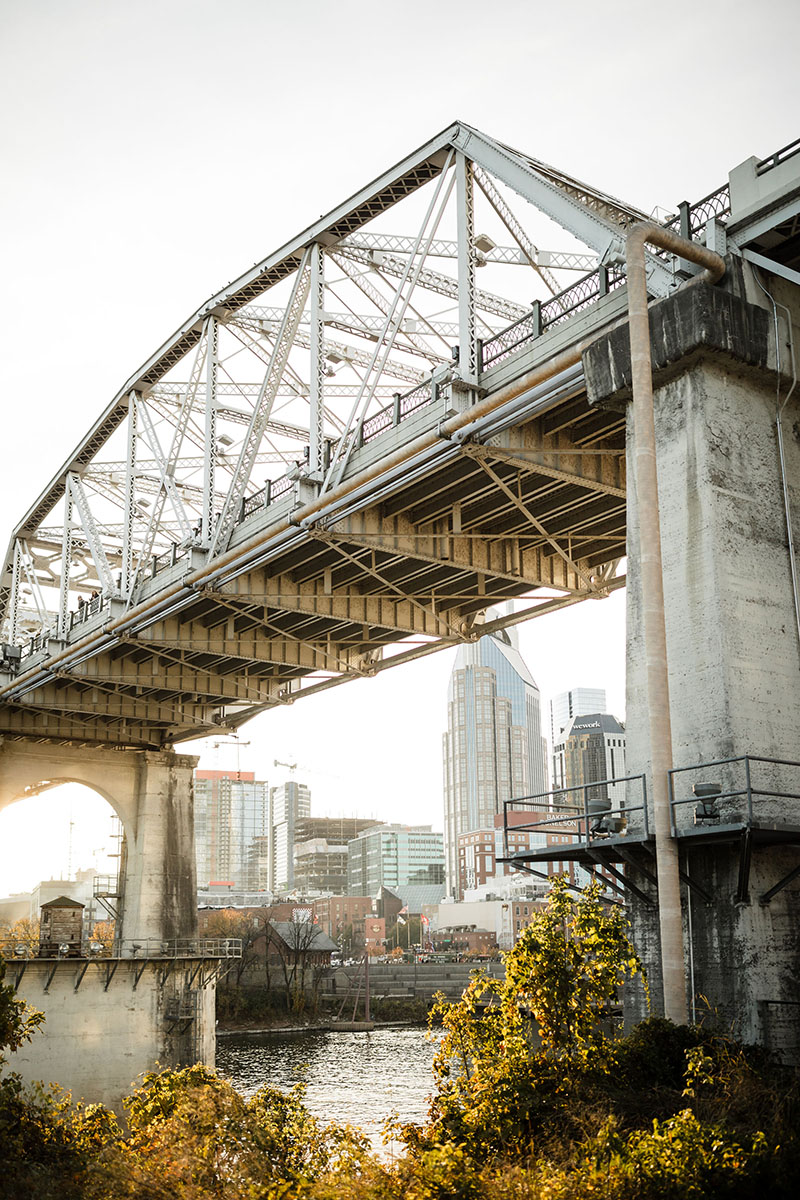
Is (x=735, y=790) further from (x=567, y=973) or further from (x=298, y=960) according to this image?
(x=298, y=960)

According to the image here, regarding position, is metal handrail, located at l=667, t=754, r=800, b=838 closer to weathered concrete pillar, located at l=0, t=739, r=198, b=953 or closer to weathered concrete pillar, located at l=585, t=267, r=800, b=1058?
weathered concrete pillar, located at l=585, t=267, r=800, b=1058

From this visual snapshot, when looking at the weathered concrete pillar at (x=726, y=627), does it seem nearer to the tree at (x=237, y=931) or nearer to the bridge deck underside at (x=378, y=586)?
the bridge deck underside at (x=378, y=586)

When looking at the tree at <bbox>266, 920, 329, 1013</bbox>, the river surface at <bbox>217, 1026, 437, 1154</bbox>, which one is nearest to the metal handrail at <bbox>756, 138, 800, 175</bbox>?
the river surface at <bbox>217, 1026, 437, 1154</bbox>

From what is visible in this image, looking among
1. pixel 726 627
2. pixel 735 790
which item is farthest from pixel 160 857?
pixel 735 790

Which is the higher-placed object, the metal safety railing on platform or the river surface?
the metal safety railing on platform

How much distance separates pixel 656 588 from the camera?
758 inches

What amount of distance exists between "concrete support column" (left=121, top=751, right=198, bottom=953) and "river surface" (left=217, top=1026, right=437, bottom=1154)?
945cm

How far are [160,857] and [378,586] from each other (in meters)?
27.6

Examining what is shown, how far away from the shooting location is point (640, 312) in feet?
67.3

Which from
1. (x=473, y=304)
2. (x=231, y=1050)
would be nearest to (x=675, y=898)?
(x=473, y=304)

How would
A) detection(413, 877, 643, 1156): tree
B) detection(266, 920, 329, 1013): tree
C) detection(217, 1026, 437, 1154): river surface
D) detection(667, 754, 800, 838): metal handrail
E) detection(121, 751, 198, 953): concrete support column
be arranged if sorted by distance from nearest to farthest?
detection(413, 877, 643, 1156): tree → detection(667, 754, 800, 838): metal handrail → detection(217, 1026, 437, 1154): river surface → detection(121, 751, 198, 953): concrete support column → detection(266, 920, 329, 1013): tree

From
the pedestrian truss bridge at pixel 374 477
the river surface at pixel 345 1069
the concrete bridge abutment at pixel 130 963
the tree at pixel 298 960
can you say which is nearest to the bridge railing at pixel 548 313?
the pedestrian truss bridge at pixel 374 477

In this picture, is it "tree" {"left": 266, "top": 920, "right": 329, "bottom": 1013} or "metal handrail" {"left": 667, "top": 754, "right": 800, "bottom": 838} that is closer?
"metal handrail" {"left": 667, "top": 754, "right": 800, "bottom": 838}

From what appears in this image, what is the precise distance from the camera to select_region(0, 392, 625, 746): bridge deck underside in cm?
2988
